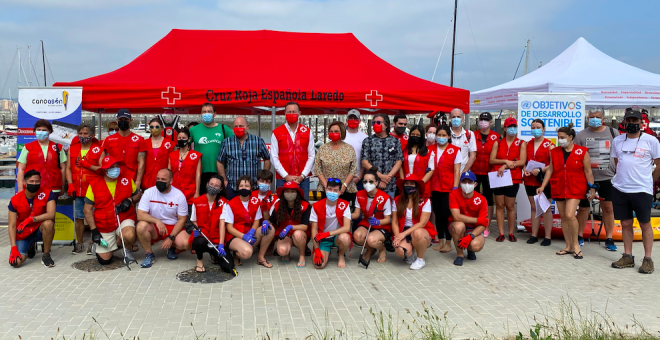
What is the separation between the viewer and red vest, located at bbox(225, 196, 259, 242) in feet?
18.8

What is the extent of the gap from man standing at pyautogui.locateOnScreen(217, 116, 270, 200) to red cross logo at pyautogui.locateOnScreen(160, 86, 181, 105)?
1.19m

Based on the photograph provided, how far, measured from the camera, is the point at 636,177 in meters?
5.66

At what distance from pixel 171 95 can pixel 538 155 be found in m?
5.49

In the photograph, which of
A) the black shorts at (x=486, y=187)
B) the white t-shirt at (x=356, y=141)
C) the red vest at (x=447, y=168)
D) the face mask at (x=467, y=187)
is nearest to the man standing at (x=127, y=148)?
the white t-shirt at (x=356, y=141)

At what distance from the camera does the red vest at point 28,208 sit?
5.70 metres

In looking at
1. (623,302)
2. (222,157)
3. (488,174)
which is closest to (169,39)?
(222,157)

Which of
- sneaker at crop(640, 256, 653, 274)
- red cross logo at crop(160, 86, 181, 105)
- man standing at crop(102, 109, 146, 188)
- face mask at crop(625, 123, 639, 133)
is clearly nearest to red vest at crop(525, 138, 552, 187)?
face mask at crop(625, 123, 639, 133)

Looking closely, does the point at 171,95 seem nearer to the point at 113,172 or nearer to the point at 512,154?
the point at 113,172

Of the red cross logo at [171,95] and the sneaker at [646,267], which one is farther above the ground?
the red cross logo at [171,95]

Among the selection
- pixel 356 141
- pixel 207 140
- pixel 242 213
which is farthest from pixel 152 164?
pixel 356 141

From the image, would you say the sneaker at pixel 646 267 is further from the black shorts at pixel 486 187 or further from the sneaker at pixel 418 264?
the sneaker at pixel 418 264

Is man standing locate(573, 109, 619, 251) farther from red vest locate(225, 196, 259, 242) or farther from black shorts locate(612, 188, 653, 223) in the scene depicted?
red vest locate(225, 196, 259, 242)

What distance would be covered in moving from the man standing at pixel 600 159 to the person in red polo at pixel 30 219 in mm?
7098

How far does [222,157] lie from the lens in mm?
6301
